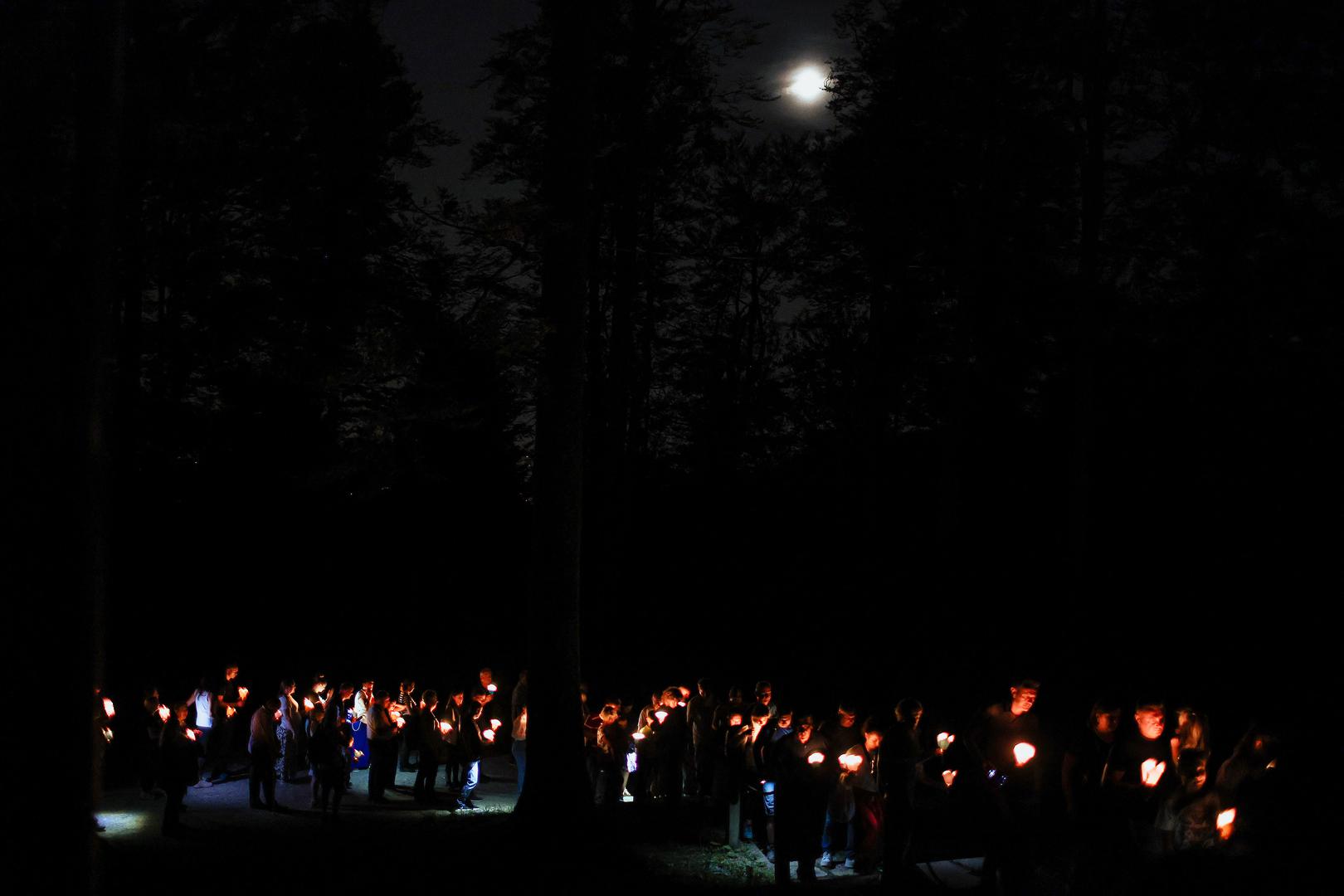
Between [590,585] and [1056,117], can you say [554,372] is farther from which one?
[590,585]

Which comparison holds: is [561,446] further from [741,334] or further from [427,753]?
[741,334]

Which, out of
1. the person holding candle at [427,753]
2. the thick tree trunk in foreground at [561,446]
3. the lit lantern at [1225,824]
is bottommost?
the person holding candle at [427,753]

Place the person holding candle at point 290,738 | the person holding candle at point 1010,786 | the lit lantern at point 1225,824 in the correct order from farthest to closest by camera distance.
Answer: the person holding candle at point 290,738 < the person holding candle at point 1010,786 < the lit lantern at point 1225,824

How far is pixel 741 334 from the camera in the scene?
125 feet

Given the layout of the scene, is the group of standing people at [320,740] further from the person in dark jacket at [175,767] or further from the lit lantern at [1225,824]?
the lit lantern at [1225,824]

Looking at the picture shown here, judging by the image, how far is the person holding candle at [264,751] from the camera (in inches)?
574

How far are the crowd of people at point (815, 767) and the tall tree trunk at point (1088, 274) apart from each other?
3.92 m

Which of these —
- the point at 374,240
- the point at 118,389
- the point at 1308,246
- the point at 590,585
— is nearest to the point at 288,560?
the point at 590,585

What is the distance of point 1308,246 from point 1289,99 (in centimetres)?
224

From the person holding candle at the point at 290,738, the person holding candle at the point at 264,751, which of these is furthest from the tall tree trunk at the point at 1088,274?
the person holding candle at the point at 264,751

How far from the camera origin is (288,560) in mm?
34312

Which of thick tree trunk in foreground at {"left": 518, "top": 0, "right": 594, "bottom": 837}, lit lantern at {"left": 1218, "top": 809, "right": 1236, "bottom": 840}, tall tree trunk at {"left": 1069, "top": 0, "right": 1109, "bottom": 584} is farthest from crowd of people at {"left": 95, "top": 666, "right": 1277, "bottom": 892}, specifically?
tall tree trunk at {"left": 1069, "top": 0, "right": 1109, "bottom": 584}

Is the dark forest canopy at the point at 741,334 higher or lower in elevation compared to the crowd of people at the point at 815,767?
higher

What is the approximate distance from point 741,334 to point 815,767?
27830 mm
